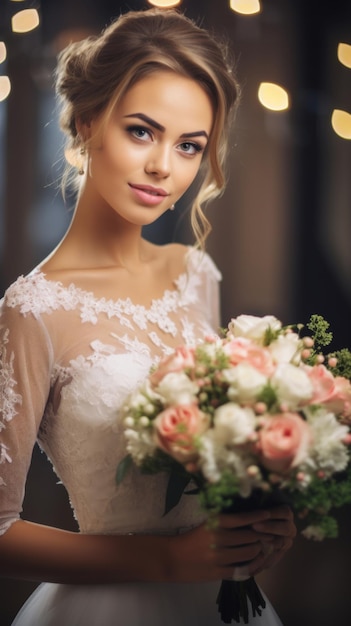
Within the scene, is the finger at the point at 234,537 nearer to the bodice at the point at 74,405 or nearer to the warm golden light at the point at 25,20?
the bodice at the point at 74,405

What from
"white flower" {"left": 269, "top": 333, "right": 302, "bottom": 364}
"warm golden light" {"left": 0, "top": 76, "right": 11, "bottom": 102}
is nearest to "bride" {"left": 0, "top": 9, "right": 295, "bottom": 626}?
"white flower" {"left": 269, "top": 333, "right": 302, "bottom": 364}

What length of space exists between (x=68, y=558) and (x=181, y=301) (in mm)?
695

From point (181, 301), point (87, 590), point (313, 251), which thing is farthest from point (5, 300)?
point (313, 251)

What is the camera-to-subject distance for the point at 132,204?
177cm

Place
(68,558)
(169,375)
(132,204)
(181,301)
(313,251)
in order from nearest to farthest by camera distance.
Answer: (169,375)
(68,558)
(132,204)
(181,301)
(313,251)

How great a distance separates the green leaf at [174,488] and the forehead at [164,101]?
28.8 inches

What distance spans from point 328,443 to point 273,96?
1688 mm

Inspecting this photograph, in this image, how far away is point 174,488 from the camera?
152 cm

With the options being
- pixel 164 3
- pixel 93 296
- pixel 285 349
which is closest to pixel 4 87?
pixel 164 3

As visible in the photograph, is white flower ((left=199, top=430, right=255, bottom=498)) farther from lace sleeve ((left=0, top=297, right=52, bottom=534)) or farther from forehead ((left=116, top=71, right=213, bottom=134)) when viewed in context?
forehead ((left=116, top=71, right=213, bottom=134))

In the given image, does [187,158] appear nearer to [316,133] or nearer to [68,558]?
[68,558]

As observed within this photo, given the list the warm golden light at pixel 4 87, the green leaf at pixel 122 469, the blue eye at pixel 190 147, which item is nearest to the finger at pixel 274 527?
the green leaf at pixel 122 469

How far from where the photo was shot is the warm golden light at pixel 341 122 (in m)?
2.70

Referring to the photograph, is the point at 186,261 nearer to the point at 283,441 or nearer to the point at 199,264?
the point at 199,264
